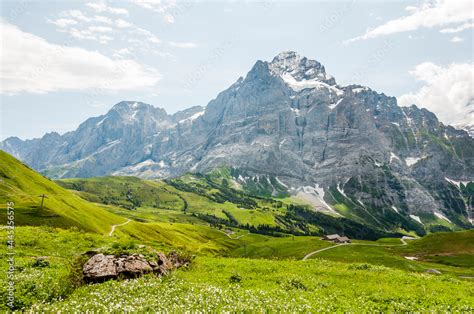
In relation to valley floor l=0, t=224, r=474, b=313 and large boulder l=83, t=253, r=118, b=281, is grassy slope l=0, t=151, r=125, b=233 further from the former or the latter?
large boulder l=83, t=253, r=118, b=281

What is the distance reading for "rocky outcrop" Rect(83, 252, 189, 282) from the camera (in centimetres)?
2521

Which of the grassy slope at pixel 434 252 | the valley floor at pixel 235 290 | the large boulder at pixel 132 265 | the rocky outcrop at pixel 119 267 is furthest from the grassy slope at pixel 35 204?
the grassy slope at pixel 434 252

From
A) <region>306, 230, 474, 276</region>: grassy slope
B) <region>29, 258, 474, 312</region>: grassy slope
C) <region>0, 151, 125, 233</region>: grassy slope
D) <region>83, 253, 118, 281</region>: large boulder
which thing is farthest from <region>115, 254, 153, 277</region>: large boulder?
<region>306, 230, 474, 276</region>: grassy slope

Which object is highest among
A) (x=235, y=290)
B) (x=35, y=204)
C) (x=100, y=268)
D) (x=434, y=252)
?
(x=100, y=268)

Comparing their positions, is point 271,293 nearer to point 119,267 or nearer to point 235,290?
point 235,290

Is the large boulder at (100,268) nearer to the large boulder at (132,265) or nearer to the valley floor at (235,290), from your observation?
the large boulder at (132,265)

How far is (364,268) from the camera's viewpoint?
36688mm

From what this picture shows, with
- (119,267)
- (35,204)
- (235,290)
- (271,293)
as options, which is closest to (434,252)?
(271,293)

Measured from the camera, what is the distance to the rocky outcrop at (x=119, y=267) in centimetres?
2521

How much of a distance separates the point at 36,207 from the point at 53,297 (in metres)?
97.8

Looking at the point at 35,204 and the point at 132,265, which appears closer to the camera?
the point at 132,265

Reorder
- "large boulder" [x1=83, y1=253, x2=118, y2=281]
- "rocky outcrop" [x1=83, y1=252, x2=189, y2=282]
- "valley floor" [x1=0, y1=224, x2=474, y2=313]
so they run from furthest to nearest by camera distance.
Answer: "rocky outcrop" [x1=83, y1=252, x2=189, y2=282] → "large boulder" [x1=83, y1=253, x2=118, y2=281] → "valley floor" [x1=0, y1=224, x2=474, y2=313]

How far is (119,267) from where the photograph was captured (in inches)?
1025

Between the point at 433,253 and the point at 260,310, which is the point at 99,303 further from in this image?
the point at 433,253
